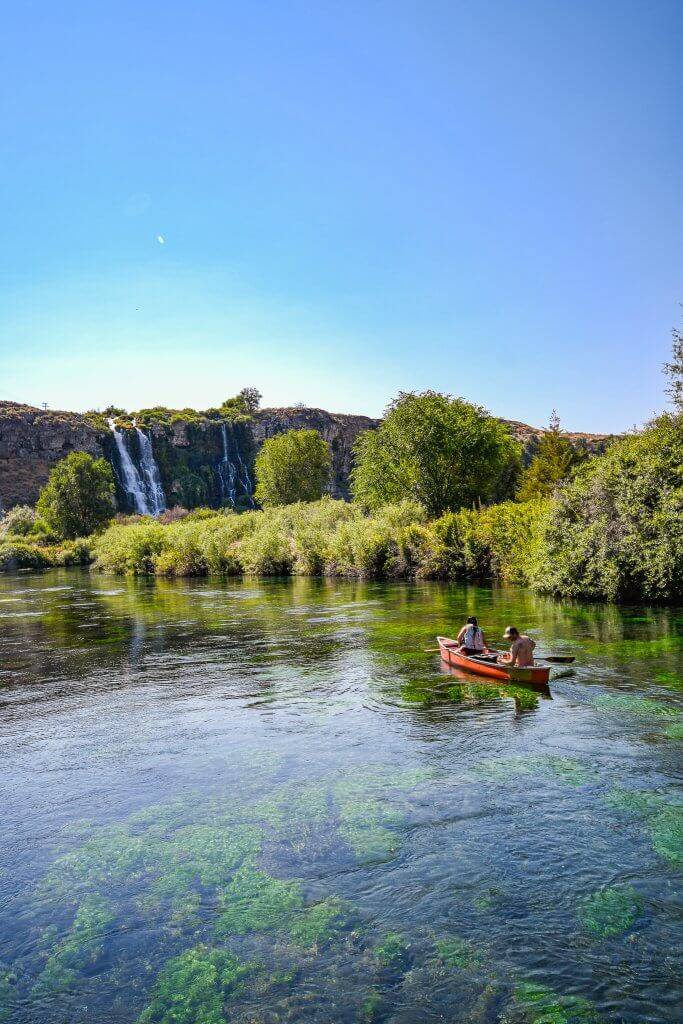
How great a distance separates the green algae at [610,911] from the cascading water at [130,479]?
10220cm

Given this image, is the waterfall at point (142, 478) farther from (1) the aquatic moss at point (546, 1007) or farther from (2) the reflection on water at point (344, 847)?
(1) the aquatic moss at point (546, 1007)

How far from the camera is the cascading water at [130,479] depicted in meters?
106

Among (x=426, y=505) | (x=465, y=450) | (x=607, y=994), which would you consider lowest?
(x=607, y=994)

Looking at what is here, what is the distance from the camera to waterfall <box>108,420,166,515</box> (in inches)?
4210

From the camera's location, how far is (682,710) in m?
12.1

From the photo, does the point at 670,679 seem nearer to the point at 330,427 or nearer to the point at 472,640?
the point at 472,640

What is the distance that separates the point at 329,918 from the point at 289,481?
84757mm

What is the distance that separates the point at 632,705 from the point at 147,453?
362 feet

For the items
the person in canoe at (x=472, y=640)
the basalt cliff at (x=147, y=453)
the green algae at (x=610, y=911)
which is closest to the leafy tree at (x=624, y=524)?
the person in canoe at (x=472, y=640)

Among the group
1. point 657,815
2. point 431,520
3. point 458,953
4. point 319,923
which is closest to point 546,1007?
point 458,953

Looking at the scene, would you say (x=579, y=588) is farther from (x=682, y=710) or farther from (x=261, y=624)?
(x=682, y=710)

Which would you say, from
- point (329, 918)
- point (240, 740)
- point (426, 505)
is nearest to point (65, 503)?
point (426, 505)

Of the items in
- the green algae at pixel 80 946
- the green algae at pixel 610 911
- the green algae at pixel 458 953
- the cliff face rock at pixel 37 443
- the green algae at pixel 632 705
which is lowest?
the green algae at pixel 80 946

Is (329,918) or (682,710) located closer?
(329,918)
